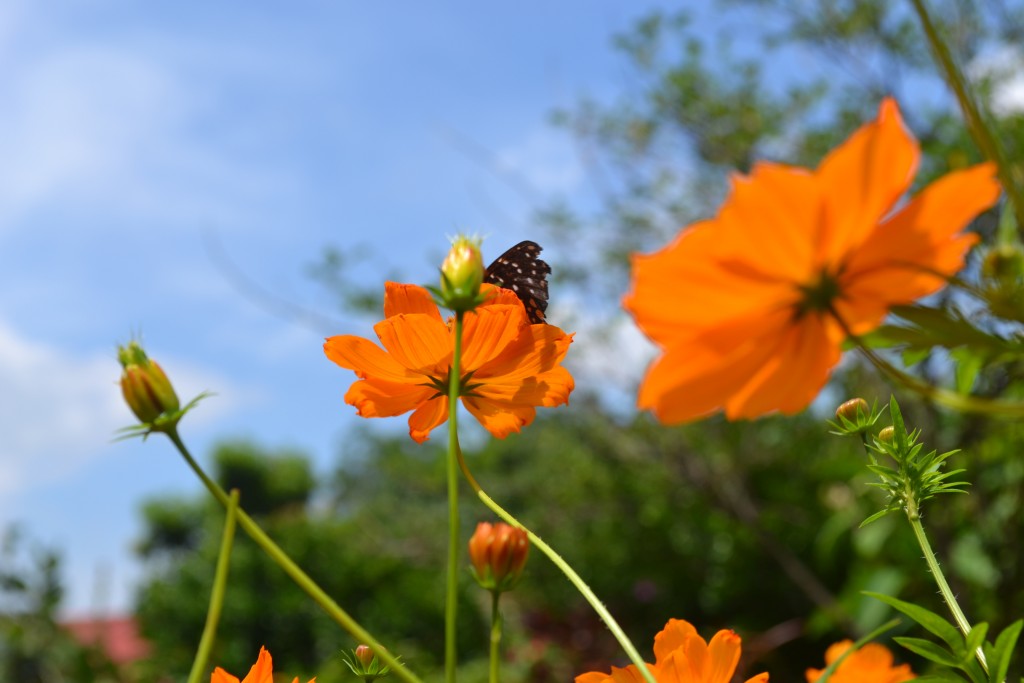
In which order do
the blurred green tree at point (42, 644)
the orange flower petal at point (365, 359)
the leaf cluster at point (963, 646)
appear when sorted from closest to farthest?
the leaf cluster at point (963, 646) < the orange flower petal at point (365, 359) < the blurred green tree at point (42, 644)

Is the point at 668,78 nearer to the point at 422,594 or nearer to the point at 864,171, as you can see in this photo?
the point at 422,594

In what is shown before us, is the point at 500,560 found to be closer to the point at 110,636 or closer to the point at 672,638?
the point at 672,638

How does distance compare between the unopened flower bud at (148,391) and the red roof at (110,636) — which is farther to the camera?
the red roof at (110,636)

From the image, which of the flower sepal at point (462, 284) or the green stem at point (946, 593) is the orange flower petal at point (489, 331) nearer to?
the flower sepal at point (462, 284)


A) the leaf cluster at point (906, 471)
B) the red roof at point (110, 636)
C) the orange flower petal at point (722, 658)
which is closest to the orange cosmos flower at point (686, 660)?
the orange flower petal at point (722, 658)

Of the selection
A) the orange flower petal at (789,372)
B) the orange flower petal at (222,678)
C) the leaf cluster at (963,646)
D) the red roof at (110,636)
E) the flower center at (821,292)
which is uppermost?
the red roof at (110,636)

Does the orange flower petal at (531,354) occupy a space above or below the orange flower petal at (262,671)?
above

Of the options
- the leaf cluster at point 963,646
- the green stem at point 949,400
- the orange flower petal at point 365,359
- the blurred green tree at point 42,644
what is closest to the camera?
the green stem at point 949,400
